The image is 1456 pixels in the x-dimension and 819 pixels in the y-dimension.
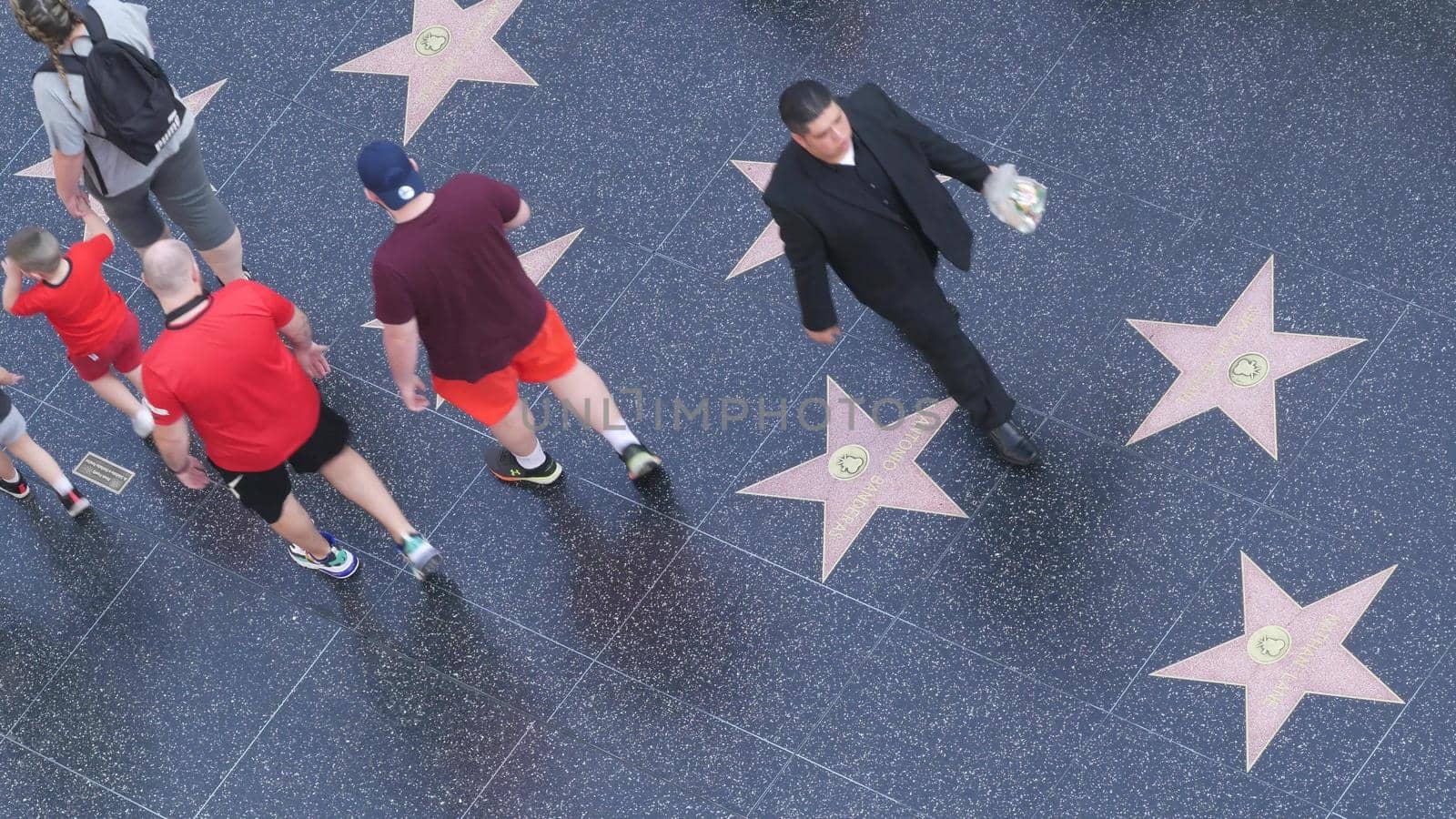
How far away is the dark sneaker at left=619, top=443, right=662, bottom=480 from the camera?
5.03m

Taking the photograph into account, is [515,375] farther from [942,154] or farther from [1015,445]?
[1015,445]

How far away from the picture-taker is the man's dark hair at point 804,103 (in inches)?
162

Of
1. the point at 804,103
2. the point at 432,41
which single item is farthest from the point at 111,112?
the point at 804,103

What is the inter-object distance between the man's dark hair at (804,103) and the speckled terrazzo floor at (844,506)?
129 cm

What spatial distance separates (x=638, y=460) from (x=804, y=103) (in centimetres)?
136

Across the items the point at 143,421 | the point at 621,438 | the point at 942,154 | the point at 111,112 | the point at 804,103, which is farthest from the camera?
the point at 143,421

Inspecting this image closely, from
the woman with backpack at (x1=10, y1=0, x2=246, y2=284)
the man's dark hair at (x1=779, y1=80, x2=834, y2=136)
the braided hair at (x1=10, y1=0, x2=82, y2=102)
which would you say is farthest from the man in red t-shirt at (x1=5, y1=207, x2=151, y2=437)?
the man's dark hair at (x1=779, y1=80, x2=834, y2=136)

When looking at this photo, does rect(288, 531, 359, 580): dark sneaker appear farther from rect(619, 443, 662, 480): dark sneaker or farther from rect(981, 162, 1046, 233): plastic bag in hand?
rect(981, 162, 1046, 233): plastic bag in hand

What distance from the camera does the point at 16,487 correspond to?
535 centimetres

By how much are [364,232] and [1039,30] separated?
248cm

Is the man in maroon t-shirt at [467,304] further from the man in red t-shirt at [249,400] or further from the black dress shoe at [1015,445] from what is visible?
the black dress shoe at [1015,445]

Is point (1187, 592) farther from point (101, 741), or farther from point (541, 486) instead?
point (101, 741)

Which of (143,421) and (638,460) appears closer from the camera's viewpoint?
(638,460)

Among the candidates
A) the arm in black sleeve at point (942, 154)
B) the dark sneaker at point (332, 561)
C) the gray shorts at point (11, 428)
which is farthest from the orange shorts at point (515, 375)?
the gray shorts at point (11, 428)
